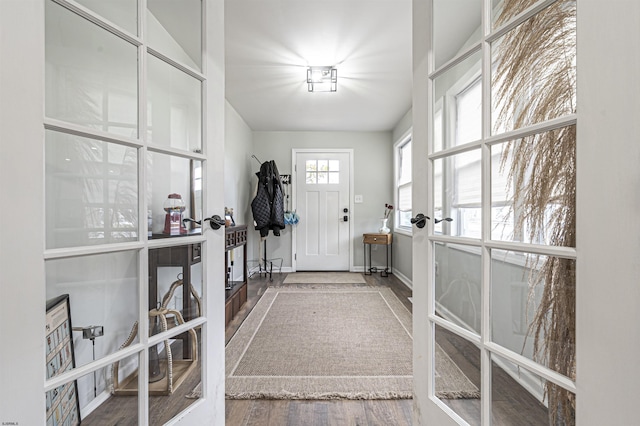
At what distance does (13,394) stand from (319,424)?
1130 mm

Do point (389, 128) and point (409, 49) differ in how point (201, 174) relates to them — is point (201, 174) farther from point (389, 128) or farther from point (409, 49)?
point (389, 128)

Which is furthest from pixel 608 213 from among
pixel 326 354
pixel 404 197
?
pixel 404 197

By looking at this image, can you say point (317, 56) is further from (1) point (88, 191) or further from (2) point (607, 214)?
(2) point (607, 214)

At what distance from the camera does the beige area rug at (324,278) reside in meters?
4.07

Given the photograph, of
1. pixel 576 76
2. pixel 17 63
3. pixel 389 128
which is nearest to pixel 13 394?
pixel 17 63

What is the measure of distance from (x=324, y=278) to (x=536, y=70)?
3799 millimetres

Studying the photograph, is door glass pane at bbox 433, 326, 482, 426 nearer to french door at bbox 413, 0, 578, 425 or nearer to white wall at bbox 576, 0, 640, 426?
french door at bbox 413, 0, 578, 425

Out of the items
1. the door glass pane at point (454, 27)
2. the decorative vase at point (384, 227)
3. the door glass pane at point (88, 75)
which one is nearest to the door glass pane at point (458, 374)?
the door glass pane at point (454, 27)

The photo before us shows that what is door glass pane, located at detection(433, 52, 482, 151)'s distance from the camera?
0.92 metres

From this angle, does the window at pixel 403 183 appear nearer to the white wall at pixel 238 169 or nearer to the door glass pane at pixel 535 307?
the white wall at pixel 238 169

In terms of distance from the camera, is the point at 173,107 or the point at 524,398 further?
the point at 173,107

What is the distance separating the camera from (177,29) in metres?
1.07

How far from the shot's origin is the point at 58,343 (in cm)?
73

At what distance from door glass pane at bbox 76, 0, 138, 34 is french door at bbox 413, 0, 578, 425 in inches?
39.3
